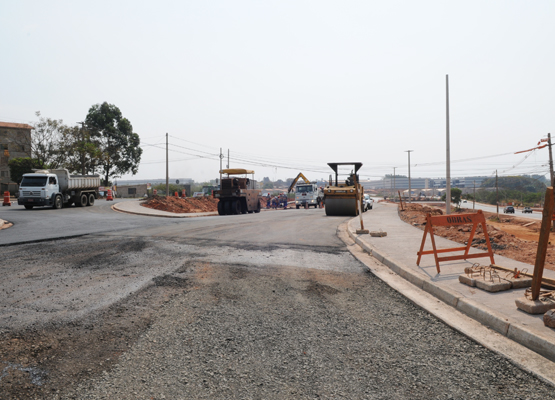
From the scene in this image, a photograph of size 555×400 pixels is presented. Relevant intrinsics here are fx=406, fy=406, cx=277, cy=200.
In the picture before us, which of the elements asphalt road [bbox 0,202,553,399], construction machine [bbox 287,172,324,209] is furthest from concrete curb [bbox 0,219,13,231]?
construction machine [bbox 287,172,324,209]

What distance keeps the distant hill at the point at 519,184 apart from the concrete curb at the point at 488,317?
164407mm

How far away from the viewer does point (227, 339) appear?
173 inches

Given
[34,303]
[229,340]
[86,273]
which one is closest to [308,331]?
[229,340]

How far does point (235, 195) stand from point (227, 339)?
84.8 feet

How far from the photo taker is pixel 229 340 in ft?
14.3

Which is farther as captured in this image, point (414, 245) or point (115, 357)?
point (414, 245)

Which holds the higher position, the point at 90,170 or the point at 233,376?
the point at 90,170

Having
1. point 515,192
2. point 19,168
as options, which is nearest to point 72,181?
point 19,168

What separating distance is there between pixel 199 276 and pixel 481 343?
15.8 feet

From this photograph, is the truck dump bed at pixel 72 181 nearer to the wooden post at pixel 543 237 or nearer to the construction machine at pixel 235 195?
the construction machine at pixel 235 195

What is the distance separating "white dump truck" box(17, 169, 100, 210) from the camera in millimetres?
27359

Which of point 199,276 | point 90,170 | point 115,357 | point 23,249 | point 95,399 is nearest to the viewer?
point 95,399

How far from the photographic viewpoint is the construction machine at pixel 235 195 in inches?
1188

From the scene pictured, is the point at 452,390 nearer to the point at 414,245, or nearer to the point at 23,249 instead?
the point at 414,245
